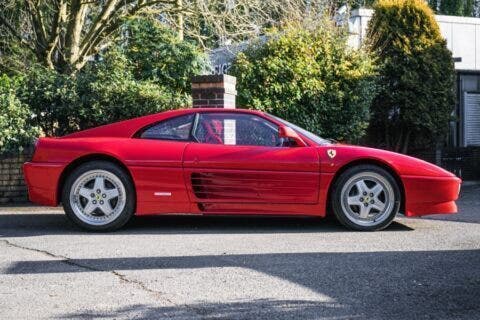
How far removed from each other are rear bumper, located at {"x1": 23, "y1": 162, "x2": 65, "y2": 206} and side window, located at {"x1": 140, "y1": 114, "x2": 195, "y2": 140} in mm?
983

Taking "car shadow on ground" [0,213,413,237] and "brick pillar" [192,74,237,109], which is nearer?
"car shadow on ground" [0,213,413,237]

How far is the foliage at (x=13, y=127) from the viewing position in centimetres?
975

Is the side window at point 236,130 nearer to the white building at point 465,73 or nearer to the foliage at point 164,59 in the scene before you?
the foliage at point 164,59

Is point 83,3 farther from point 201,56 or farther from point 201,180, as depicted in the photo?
point 201,180

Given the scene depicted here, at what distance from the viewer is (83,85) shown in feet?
34.9

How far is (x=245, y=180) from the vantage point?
23.2 ft

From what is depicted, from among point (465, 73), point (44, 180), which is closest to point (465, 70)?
point (465, 73)

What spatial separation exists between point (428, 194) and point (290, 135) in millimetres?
1547

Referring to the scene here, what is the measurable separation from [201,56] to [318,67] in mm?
2067

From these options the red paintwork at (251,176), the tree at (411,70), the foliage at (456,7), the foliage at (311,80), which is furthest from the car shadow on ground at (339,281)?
the foliage at (456,7)

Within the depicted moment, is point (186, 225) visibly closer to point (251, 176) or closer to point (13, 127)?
point (251, 176)

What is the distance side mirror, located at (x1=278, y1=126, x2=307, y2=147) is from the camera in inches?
279

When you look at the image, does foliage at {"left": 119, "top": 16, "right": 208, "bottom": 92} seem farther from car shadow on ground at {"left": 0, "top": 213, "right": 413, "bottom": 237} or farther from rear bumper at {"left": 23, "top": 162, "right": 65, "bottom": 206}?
rear bumper at {"left": 23, "top": 162, "right": 65, "bottom": 206}

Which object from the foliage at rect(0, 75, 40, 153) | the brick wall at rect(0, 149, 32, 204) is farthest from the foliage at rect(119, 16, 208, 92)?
the brick wall at rect(0, 149, 32, 204)
